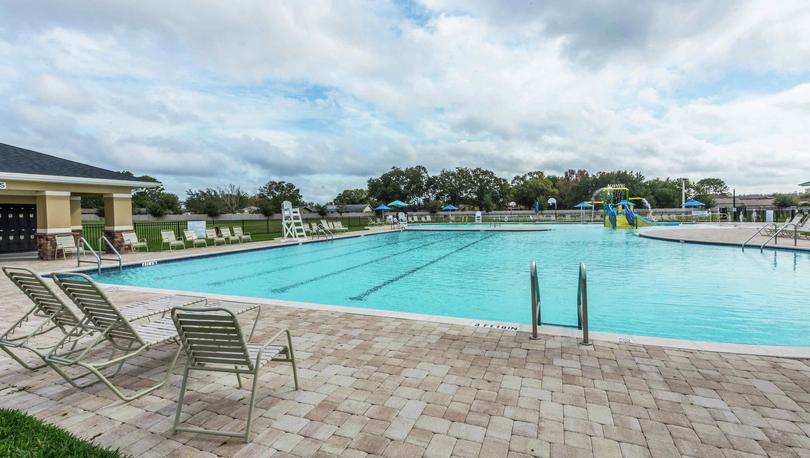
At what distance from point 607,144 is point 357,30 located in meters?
39.9

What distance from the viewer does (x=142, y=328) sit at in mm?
3482

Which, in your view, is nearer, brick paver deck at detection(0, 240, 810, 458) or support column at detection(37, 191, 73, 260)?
brick paver deck at detection(0, 240, 810, 458)

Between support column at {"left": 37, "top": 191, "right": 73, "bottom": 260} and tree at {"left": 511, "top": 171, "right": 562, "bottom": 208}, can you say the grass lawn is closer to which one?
support column at {"left": 37, "top": 191, "right": 73, "bottom": 260}

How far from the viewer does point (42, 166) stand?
12.6 metres

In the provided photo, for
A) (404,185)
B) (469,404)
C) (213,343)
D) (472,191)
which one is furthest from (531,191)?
(213,343)

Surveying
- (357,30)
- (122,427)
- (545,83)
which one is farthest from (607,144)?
(122,427)

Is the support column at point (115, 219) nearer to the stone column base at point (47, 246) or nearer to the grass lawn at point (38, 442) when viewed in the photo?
the stone column base at point (47, 246)

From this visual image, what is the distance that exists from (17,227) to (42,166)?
4.34 m

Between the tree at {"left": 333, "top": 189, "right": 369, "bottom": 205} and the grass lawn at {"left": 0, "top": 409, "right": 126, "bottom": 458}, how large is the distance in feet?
251

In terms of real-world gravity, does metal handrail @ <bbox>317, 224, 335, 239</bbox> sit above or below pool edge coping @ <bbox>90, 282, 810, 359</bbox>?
above

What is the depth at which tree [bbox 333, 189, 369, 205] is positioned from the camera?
8103 centimetres

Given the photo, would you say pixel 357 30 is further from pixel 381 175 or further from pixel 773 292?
pixel 381 175

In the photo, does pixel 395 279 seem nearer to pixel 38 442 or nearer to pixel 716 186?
pixel 38 442

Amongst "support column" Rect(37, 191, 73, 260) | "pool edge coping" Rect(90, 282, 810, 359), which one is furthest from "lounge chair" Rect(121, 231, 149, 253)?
"pool edge coping" Rect(90, 282, 810, 359)
